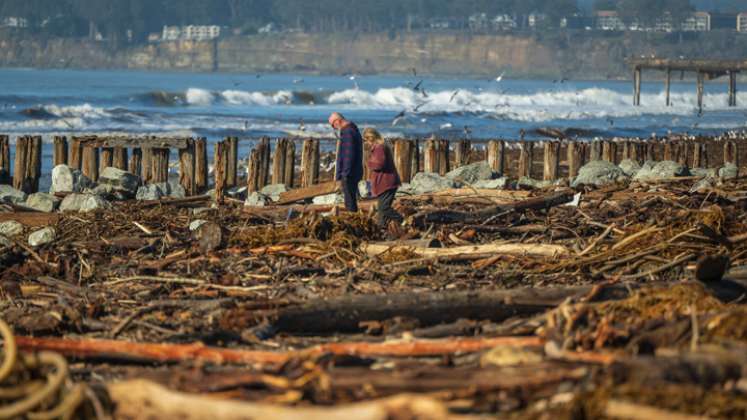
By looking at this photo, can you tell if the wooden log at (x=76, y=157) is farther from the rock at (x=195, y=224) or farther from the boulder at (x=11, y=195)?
the rock at (x=195, y=224)

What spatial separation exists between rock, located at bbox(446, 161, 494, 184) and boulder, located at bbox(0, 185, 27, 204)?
6499 millimetres

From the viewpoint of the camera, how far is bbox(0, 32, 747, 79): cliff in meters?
187

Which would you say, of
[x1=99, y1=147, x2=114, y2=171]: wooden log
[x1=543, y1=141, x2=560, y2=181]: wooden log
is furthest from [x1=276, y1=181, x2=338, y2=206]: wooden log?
[x1=543, y1=141, x2=560, y2=181]: wooden log

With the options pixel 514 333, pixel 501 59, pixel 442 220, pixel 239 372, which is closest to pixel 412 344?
pixel 514 333

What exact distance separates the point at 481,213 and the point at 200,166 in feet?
27.5

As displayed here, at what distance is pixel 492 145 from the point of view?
23.1 metres

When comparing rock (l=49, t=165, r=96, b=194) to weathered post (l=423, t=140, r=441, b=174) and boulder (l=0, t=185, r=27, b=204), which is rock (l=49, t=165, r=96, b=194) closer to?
boulder (l=0, t=185, r=27, b=204)

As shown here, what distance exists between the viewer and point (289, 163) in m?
21.4

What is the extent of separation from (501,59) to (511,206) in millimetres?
179685

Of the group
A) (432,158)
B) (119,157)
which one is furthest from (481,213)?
(119,157)

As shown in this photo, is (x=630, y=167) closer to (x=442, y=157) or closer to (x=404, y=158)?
(x=442, y=157)

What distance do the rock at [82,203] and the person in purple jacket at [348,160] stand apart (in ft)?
12.5

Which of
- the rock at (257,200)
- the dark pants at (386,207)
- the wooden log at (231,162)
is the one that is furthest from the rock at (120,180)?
the dark pants at (386,207)

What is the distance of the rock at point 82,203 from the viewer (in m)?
17.0
